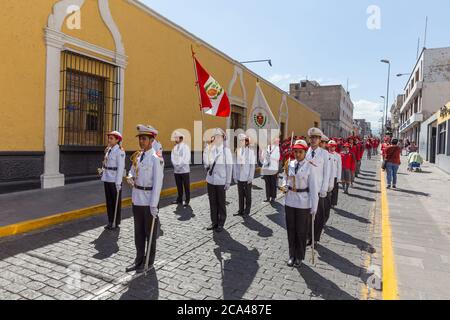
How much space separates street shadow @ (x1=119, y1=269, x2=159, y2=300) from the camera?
3352mm

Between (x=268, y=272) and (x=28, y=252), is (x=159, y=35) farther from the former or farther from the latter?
(x=268, y=272)

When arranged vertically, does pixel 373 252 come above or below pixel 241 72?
below

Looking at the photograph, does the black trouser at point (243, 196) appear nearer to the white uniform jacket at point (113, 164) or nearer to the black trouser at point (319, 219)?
the black trouser at point (319, 219)

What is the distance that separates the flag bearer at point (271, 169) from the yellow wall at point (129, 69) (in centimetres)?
499

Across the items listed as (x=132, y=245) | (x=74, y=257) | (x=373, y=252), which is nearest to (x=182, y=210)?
(x=132, y=245)

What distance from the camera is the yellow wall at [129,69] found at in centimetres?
760

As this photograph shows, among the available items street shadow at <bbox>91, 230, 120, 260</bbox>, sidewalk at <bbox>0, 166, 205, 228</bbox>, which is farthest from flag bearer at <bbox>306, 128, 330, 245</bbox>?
sidewalk at <bbox>0, 166, 205, 228</bbox>

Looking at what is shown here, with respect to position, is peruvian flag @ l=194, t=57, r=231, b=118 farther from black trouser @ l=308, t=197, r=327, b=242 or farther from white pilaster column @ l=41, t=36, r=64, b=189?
black trouser @ l=308, t=197, r=327, b=242

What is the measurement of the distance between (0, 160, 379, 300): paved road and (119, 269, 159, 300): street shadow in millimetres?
10

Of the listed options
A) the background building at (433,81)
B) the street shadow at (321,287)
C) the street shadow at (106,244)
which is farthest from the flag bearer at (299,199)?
the background building at (433,81)

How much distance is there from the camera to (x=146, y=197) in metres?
4.10

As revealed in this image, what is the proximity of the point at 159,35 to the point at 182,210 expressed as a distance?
783 cm

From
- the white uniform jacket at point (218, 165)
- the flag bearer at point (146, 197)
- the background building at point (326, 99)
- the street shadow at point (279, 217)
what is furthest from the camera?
the background building at point (326, 99)
